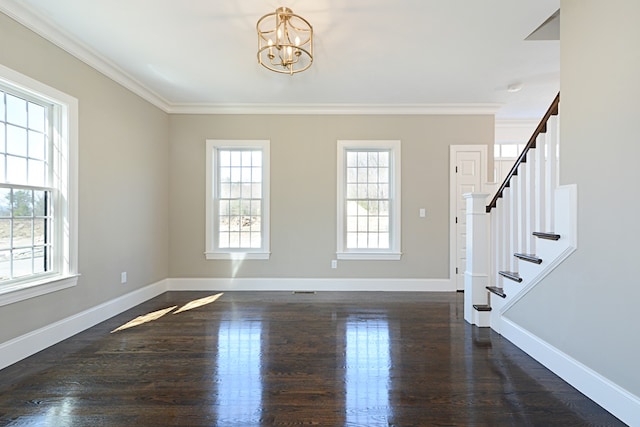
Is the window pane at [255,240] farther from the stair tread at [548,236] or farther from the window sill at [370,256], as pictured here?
the stair tread at [548,236]

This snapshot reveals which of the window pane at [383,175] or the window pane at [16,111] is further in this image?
the window pane at [383,175]

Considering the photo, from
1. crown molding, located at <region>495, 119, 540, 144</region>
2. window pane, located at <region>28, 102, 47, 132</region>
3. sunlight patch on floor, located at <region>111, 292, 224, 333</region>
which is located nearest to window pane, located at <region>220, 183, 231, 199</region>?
sunlight patch on floor, located at <region>111, 292, 224, 333</region>

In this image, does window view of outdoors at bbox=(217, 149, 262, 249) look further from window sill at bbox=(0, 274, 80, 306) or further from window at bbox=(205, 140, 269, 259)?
window sill at bbox=(0, 274, 80, 306)

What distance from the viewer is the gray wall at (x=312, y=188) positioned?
4570 millimetres

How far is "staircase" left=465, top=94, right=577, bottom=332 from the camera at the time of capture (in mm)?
2207

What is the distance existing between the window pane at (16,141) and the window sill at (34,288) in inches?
41.1

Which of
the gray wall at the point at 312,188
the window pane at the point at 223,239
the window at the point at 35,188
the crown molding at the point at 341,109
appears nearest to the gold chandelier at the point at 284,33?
the crown molding at the point at 341,109

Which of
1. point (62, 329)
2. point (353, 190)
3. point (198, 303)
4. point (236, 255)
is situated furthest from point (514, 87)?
point (62, 329)

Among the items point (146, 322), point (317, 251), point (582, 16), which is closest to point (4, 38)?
point (146, 322)

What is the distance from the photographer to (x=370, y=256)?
4.57 m

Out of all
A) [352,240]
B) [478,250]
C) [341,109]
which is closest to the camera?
[478,250]

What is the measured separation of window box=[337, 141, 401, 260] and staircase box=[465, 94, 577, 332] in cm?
155

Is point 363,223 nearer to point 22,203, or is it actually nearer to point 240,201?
point 240,201

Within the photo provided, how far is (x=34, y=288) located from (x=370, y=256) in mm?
3678
